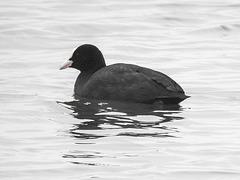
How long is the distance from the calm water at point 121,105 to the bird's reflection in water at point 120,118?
1 centimetres

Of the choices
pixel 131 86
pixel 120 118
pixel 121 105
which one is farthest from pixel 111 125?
pixel 131 86

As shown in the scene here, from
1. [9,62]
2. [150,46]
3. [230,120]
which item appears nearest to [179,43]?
[150,46]

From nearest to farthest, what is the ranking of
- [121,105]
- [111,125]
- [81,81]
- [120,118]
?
[111,125]
[120,118]
[121,105]
[81,81]

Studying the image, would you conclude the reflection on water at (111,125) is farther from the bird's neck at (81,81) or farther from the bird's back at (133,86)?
the bird's neck at (81,81)

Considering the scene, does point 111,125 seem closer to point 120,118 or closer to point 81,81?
point 120,118

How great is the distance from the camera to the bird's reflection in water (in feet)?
37.6

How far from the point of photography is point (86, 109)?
43.7 feet

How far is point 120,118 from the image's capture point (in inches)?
493

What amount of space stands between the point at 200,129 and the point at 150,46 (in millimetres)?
7214

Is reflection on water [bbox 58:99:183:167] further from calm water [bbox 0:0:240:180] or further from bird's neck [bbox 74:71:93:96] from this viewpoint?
bird's neck [bbox 74:71:93:96]

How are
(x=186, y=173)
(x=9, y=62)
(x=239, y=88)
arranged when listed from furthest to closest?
(x=9, y=62), (x=239, y=88), (x=186, y=173)

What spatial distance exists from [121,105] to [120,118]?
38.0 inches

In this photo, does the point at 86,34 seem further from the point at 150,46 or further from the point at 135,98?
the point at 135,98

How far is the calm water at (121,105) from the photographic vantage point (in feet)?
32.6
